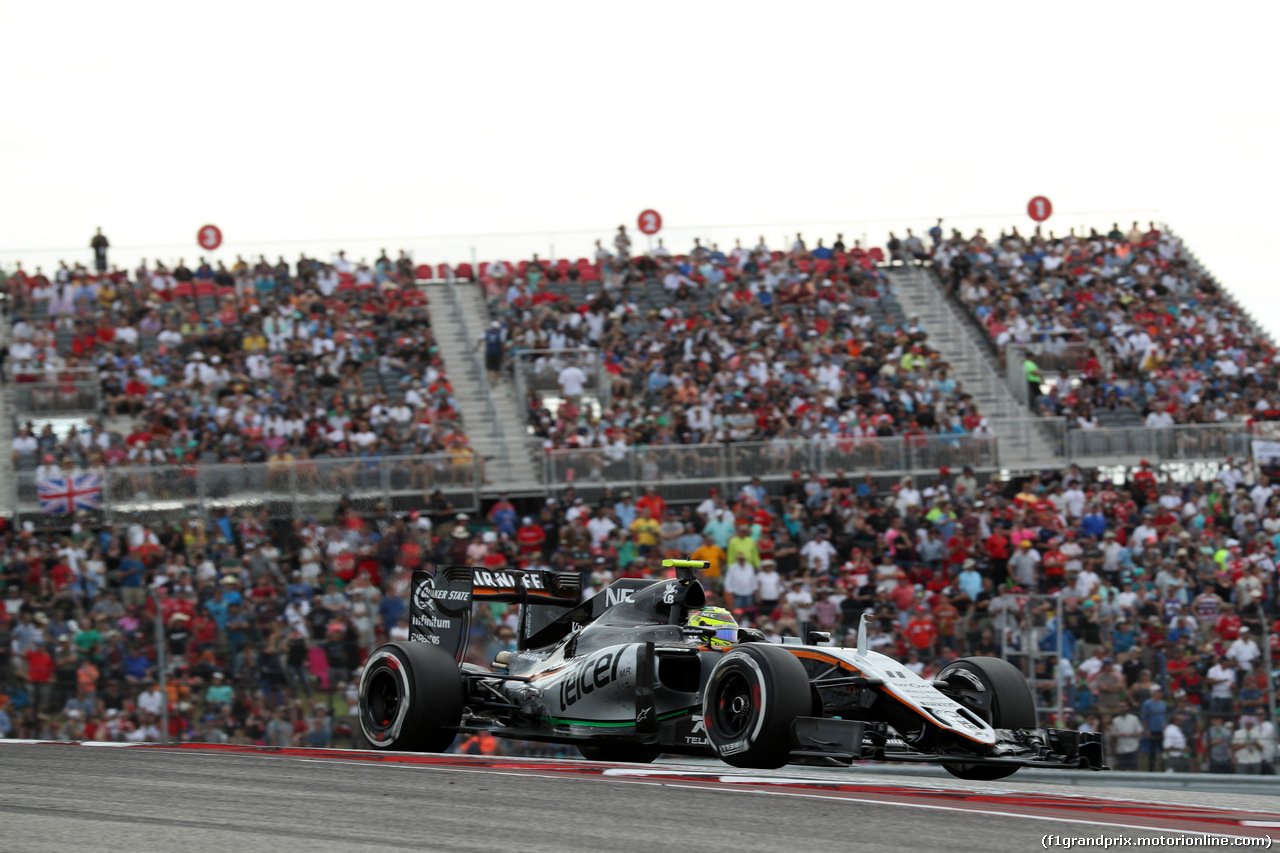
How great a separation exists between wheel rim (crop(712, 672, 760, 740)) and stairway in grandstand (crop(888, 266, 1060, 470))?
49.6 feet

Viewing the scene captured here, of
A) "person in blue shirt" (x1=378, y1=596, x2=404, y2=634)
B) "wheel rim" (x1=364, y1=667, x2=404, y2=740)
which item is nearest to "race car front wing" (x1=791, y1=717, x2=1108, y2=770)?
"wheel rim" (x1=364, y1=667, x2=404, y2=740)

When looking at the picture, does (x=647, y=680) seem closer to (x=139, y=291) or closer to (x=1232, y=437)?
(x=1232, y=437)

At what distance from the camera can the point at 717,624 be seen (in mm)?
10602

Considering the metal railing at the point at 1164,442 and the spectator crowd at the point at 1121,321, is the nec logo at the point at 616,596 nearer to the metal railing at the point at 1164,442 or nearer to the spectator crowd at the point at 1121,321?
the metal railing at the point at 1164,442

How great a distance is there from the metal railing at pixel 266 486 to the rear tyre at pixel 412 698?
405 inches

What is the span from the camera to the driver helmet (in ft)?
33.9

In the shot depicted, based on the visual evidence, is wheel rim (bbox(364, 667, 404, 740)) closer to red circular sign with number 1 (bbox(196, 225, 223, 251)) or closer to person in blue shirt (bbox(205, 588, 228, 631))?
person in blue shirt (bbox(205, 588, 228, 631))

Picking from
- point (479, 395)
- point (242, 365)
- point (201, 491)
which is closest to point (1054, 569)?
point (479, 395)

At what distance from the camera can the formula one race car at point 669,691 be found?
29.2ft

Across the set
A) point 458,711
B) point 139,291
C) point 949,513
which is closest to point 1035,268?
point 949,513

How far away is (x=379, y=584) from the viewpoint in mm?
17141

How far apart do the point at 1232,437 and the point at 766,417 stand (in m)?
6.88

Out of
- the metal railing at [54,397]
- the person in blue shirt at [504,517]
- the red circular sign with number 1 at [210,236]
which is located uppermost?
the red circular sign with number 1 at [210,236]

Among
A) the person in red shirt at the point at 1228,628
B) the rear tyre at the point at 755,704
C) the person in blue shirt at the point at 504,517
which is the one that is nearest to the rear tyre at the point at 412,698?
the rear tyre at the point at 755,704
